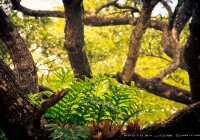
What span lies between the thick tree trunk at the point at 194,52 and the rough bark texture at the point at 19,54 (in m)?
2.20

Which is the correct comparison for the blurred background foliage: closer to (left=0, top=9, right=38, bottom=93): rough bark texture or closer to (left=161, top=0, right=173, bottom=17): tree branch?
(left=161, top=0, right=173, bottom=17): tree branch

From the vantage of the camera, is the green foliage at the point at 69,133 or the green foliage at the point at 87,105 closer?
the green foliage at the point at 69,133

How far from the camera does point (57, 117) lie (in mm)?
2205

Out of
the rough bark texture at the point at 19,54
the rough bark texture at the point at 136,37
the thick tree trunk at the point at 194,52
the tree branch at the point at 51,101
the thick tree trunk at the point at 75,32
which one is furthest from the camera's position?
the rough bark texture at the point at 136,37

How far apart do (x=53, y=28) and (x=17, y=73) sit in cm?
897

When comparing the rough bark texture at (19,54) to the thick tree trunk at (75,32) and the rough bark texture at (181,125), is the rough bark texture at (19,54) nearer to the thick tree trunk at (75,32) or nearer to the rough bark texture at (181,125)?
the thick tree trunk at (75,32)

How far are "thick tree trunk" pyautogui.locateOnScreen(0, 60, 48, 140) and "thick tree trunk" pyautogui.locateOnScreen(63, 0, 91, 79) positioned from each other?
3.53m

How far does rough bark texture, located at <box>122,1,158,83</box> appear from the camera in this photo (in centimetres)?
587

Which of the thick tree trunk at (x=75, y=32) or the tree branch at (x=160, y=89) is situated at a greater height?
the thick tree trunk at (x=75, y=32)

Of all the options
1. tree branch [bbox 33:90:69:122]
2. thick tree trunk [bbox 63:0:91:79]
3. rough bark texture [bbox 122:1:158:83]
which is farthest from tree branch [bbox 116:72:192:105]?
tree branch [bbox 33:90:69:122]

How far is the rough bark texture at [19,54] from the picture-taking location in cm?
381

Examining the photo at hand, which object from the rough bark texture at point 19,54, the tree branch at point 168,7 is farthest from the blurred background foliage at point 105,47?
the rough bark texture at point 19,54

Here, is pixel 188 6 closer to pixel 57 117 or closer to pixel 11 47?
pixel 11 47

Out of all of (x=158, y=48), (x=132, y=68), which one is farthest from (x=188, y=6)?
(x=158, y=48)
